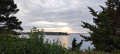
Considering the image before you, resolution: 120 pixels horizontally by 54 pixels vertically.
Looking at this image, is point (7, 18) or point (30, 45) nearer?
point (30, 45)

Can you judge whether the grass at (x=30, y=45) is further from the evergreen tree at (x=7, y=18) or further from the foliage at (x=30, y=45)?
the evergreen tree at (x=7, y=18)

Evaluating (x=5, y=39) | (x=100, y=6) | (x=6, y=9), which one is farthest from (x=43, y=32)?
(x=6, y=9)

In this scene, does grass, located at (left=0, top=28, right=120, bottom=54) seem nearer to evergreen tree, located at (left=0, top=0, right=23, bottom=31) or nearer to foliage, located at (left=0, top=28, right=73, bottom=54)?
foliage, located at (left=0, top=28, right=73, bottom=54)

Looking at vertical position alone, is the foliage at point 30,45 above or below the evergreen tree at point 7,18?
below

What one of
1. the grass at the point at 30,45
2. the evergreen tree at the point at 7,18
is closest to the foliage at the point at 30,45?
the grass at the point at 30,45

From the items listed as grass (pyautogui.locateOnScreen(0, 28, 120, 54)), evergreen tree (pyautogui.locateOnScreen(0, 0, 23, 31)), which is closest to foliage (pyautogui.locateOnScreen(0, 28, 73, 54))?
grass (pyautogui.locateOnScreen(0, 28, 120, 54))

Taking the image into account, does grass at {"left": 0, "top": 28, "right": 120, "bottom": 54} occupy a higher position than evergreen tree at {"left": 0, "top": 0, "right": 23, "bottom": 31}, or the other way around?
evergreen tree at {"left": 0, "top": 0, "right": 23, "bottom": 31}

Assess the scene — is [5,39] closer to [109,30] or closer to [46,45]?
[46,45]

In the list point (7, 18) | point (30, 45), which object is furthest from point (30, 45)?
point (7, 18)

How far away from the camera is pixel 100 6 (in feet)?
73.1

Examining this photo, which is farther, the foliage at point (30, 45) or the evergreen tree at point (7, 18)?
the evergreen tree at point (7, 18)

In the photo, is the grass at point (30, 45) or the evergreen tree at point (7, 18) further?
the evergreen tree at point (7, 18)

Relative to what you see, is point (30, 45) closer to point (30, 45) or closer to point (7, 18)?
point (30, 45)

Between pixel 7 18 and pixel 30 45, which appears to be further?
pixel 7 18
